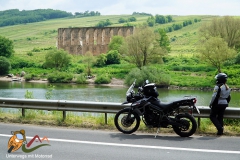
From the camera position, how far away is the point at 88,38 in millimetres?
103562

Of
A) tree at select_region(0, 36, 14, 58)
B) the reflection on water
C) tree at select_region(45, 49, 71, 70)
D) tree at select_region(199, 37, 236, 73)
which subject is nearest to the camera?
the reflection on water

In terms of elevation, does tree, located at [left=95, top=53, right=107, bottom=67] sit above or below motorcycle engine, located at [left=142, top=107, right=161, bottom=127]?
below

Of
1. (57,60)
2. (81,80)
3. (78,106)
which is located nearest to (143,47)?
(81,80)

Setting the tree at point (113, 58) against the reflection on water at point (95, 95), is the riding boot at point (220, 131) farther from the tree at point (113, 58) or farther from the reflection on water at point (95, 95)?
the tree at point (113, 58)

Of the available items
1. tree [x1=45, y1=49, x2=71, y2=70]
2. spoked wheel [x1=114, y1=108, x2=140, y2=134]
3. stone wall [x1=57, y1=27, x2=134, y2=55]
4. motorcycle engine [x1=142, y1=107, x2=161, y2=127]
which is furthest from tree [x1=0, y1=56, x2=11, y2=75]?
motorcycle engine [x1=142, y1=107, x2=161, y2=127]

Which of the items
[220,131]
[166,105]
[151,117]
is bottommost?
[220,131]

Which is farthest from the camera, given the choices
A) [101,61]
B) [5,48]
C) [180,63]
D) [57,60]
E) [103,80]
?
[5,48]

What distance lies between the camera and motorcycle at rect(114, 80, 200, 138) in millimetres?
9453

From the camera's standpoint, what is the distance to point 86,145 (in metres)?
8.52

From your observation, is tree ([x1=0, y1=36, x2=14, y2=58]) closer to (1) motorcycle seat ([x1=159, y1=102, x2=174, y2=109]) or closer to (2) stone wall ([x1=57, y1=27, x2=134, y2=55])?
(2) stone wall ([x1=57, y1=27, x2=134, y2=55])

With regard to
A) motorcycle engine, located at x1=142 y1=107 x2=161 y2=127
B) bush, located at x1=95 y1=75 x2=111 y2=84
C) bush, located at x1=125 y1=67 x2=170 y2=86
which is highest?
motorcycle engine, located at x1=142 y1=107 x2=161 y2=127

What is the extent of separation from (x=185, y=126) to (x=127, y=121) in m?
1.60

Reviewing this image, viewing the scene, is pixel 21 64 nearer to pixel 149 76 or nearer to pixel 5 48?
pixel 5 48

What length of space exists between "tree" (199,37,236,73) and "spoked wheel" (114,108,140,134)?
55.2 metres
